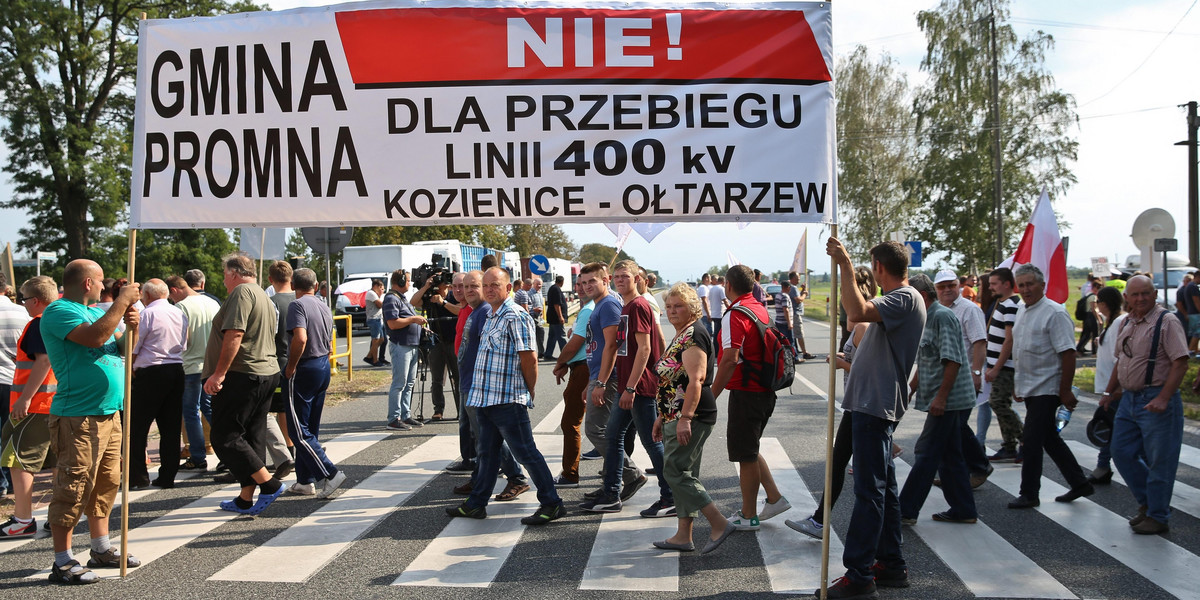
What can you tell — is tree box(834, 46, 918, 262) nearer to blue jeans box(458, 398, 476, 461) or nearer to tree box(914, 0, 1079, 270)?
tree box(914, 0, 1079, 270)

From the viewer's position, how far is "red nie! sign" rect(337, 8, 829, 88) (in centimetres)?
542

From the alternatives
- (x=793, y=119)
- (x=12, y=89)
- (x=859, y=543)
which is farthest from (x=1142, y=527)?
(x=12, y=89)

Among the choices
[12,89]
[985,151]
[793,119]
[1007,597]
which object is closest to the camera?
[1007,597]

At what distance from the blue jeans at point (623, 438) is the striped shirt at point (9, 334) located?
4890 mm

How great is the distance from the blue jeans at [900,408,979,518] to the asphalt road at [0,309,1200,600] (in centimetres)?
16

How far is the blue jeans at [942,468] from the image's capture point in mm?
5797

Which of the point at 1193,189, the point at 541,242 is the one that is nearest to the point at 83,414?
the point at 1193,189

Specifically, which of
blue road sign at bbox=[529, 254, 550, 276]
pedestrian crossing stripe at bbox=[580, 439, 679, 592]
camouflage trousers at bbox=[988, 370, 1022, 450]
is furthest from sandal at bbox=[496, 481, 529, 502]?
blue road sign at bbox=[529, 254, 550, 276]

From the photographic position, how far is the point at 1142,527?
5.76m

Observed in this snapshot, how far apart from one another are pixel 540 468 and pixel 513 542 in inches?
24.5

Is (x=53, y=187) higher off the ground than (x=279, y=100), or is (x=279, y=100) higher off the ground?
(x=53, y=187)

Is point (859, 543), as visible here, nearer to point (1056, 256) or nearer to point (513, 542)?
point (513, 542)

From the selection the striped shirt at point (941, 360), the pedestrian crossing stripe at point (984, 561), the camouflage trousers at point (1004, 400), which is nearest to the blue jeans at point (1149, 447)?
the pedestrian crossing stripe at point (984, 561)

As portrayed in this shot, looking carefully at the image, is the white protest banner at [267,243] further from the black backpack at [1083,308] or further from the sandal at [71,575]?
the black backpack at [1083,308]
